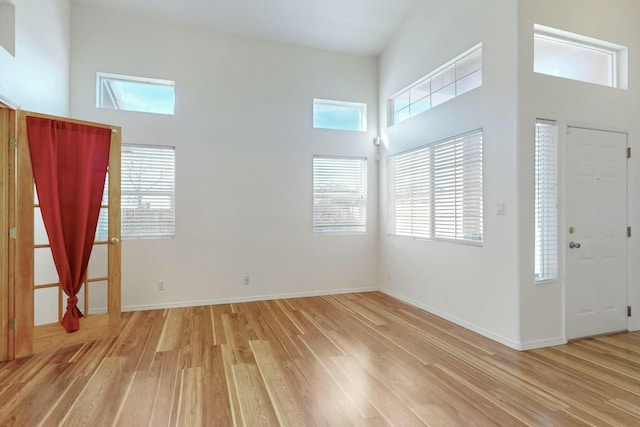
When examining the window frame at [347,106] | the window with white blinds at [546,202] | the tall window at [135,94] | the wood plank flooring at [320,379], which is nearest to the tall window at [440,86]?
the window frame at [347,106]

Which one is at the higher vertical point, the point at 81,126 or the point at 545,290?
the point at 81,126

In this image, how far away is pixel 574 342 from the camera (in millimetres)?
3199

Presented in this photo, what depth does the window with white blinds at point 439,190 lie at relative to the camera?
3596mm

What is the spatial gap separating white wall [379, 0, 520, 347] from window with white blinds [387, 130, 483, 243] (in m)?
0.12

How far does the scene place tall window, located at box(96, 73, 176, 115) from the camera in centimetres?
430

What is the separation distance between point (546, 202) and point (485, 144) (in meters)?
0.82

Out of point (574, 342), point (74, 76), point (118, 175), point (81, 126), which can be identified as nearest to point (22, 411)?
point (118, 175)

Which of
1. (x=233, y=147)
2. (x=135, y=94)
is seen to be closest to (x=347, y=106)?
(x=233, y=147)

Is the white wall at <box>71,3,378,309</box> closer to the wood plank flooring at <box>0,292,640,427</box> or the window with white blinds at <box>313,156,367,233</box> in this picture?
the window with white blinds at <box>313,156,367,233</box>

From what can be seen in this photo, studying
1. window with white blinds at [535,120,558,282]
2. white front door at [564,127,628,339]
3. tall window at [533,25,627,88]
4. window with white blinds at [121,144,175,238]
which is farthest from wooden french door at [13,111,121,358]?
white front door at [564,127,628,339]

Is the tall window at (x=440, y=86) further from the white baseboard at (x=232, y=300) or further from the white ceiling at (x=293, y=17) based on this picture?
the white baseboard at (x=232, y=300)

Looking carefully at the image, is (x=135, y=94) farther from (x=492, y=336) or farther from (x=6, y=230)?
(x=492, y=336)

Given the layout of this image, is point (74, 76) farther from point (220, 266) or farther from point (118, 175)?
point (220, 266)

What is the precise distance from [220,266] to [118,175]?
1866mm
